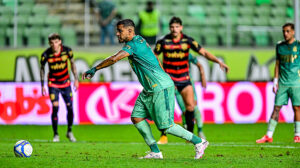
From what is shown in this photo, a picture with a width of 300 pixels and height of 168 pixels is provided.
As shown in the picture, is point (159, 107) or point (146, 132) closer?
point (159, 107)

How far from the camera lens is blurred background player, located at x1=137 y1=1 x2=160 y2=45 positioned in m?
17.8

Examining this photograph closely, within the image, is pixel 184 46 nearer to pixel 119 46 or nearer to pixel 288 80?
pixel 288 80

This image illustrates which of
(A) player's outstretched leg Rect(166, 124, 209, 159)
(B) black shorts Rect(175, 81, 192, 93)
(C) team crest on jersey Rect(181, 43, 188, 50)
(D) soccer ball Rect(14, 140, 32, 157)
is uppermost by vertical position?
(C) team crest on jersey Rect(181, 43, 188, 50)

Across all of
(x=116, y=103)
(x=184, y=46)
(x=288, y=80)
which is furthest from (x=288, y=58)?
(x=116, y=103)

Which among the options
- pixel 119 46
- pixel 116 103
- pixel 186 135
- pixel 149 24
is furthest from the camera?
pixel 119 46

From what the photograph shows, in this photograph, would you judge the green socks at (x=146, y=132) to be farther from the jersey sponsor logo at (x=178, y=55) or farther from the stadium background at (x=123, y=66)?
the stadium background at (x=123, y=66)

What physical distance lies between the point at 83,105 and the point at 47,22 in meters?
3.26

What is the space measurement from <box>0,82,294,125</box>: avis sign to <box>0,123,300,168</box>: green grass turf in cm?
93

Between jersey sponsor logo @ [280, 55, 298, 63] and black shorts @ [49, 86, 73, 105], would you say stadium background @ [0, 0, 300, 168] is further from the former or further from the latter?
jersey sponsor logo @ [280, 55, 298, 63]

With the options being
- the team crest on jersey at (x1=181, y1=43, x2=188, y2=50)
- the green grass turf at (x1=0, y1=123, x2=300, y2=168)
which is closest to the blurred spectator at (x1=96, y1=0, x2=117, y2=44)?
the green grass turf at (x1=0, y1=123, x2=300, y2=168)

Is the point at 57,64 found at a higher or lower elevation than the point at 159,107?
higher

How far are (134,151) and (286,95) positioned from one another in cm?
336

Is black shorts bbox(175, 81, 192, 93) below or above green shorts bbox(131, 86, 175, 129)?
below

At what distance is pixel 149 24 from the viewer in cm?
1783
